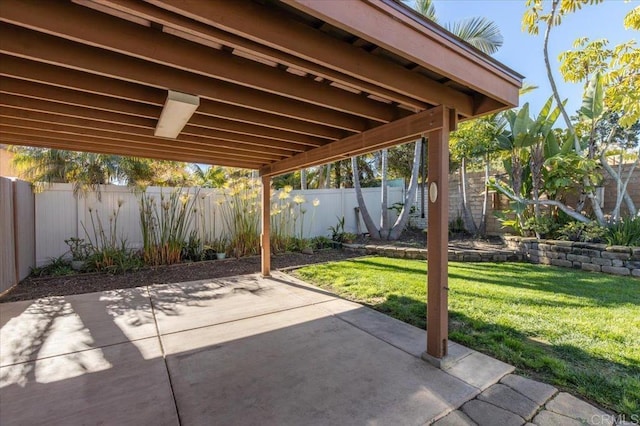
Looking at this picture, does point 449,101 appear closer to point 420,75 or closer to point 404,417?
point 420,75

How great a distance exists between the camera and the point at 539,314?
135 inches

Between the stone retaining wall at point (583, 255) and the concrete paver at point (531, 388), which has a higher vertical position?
the stone retaining wall at point (583, 255)

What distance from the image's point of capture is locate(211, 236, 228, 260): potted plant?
7.10 m

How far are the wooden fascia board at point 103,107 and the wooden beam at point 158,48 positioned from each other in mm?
1142

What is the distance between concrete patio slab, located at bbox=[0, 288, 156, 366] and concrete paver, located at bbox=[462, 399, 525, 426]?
2.98 m

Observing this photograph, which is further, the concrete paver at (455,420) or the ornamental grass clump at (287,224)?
the ornamental grass clump at (287,224)

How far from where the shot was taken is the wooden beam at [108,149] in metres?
3.55

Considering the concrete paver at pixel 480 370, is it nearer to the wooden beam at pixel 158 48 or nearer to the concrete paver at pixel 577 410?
the concrete paver at pixel 577 410

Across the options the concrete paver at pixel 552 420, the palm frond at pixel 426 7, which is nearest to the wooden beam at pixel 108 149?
the concrete paver at pixel 552 420

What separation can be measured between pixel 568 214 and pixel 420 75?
665cm

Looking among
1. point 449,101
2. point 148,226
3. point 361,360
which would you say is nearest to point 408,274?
point 361,360

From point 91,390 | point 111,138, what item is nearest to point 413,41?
point 91,390

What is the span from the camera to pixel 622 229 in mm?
5715

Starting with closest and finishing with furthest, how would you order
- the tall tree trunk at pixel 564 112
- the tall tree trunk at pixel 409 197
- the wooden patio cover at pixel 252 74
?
the wooden patio cover at pixel 252 74 < the tall tree trunk at pixel 564 112 < the tall tree trunk at pixel 409 197
